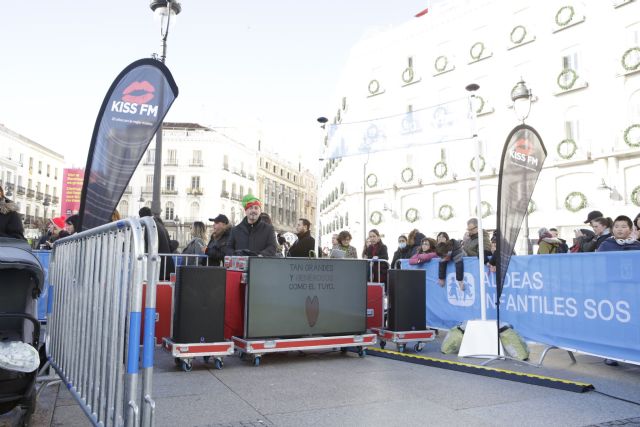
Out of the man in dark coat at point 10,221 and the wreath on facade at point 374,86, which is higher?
the wreath on facade at point 374,86

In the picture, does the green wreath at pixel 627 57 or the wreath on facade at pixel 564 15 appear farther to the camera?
the wreath on facade at pixel 564 15

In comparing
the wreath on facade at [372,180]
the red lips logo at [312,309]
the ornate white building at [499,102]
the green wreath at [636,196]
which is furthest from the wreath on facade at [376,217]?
the red lips logo at [312,309]

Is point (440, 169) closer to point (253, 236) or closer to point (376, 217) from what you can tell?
point (376, 217)

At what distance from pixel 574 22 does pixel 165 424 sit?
103 ft

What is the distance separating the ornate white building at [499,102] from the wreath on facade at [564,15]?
62mm

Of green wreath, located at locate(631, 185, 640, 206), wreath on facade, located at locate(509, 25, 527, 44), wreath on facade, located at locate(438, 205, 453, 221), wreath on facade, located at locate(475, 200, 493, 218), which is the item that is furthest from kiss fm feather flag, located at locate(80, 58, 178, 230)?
wreath on facade, located at locate(509, 25, 527, 44)

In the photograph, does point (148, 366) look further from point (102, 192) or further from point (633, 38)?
point (633, 38)

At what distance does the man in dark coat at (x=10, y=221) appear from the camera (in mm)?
5676

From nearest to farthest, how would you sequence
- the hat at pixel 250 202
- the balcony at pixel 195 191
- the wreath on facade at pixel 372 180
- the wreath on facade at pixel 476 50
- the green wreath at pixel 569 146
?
the hat at pixel 250 202, the green wreath at pixel 569 146, the wreath on facade at pixel 476 50, the wreath on facade at pixel 372 180, the balcony at pixel 195 191

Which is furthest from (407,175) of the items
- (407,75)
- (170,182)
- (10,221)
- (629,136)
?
(170,182)

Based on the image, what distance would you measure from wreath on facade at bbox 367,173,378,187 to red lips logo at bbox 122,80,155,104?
Result: 33.6m

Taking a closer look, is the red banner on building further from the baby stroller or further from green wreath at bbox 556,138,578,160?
the baby stroller

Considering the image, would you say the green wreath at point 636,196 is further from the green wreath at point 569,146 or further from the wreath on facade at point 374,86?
the wreath on facade at point 374,86

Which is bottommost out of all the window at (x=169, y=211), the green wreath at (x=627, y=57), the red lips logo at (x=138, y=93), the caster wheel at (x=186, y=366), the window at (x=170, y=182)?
the caster wheel at (x=186, y=366)
